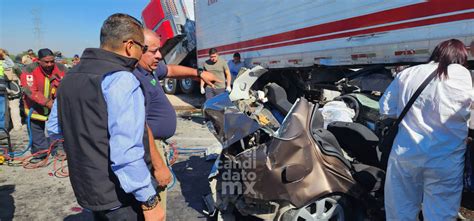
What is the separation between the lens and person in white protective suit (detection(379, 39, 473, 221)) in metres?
2.34

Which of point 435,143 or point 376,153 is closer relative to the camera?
point 435,143

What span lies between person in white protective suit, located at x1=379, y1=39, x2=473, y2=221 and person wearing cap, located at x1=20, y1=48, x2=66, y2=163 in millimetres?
4745

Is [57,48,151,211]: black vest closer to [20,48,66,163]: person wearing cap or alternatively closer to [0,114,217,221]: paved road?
[0,114,217,221]: paved road

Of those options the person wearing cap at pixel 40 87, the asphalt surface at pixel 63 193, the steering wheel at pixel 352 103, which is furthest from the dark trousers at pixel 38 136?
the steering wheel at pixel 352 103

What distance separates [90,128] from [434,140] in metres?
2.14

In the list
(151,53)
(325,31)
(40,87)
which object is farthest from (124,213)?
(325,31)

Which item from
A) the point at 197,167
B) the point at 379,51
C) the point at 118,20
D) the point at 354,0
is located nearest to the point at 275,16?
the point at 354,0

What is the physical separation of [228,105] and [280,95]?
81cm

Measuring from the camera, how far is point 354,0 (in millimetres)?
5516

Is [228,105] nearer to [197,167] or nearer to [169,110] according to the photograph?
[169,110]

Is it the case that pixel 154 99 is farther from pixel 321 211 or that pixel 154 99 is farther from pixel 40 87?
pixel 40 87

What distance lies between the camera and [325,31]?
619 centimetres

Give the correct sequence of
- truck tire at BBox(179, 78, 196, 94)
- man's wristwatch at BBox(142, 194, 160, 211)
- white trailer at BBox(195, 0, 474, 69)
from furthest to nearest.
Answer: truck tire at BBox(179, 78, 196, 94) < white trailer at BBox(195, 0, 474, 69) < man's wristwatch at BBox(142, 194, 160, 211)

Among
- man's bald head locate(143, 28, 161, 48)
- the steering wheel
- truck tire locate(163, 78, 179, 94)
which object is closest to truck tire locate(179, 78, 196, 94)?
truck tire locate(163, 78, 179, 94)
